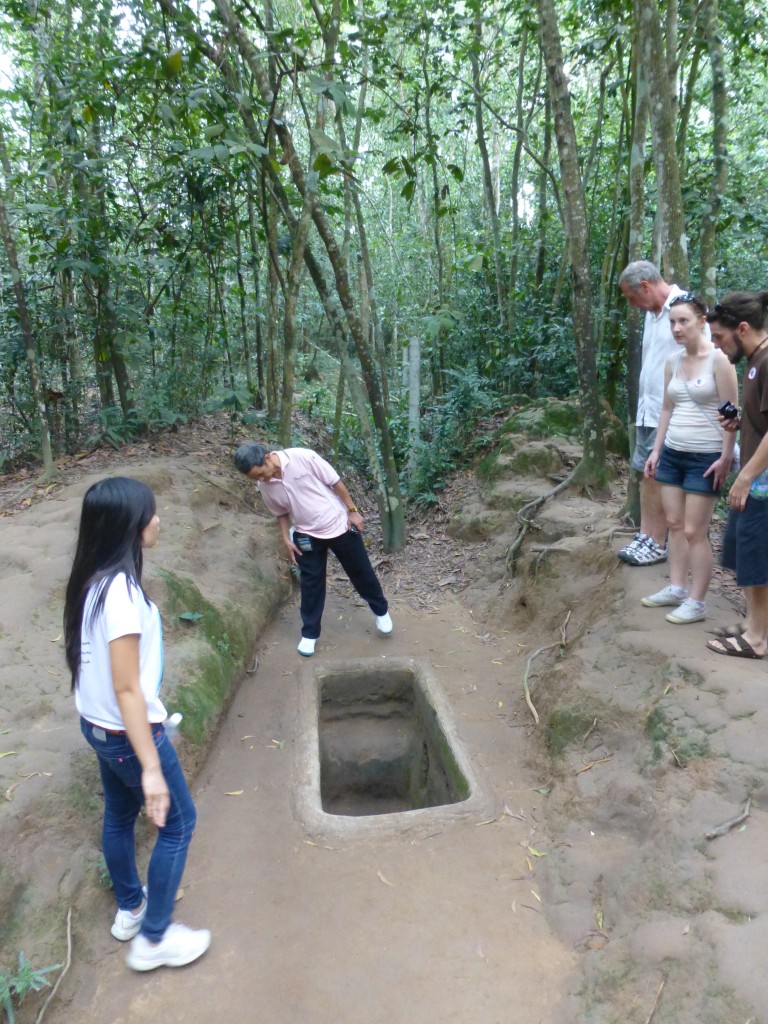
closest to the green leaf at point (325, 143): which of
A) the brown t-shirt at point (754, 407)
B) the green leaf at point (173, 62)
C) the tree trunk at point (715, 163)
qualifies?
the green leaf at point (173, 62)

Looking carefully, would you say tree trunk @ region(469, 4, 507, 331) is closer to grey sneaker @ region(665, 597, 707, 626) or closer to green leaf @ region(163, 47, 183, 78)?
green leaf @ region(163, 47, 183, 78)

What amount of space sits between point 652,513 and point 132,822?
347 cm

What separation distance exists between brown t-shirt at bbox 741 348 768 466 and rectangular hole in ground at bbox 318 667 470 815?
8.71 ft

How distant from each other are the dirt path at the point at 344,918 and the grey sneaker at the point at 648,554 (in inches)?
54.9

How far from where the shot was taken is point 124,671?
2.00m

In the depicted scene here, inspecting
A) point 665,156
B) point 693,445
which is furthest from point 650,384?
point 665,156

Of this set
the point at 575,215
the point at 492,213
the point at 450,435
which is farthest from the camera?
the point at 492,213

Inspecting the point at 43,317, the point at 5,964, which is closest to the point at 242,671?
the point at 5,964

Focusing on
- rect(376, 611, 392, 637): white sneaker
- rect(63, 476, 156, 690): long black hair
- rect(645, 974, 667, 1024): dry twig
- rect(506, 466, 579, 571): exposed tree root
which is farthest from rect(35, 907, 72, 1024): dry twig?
rect(506, 466, 579, 571): exposed tree root

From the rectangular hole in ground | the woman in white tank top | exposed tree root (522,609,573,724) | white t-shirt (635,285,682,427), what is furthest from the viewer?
the rectangular hole in ground

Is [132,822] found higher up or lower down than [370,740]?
higher up

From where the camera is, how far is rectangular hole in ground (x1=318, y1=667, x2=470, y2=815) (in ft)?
15.5

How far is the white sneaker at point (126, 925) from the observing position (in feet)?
8.36

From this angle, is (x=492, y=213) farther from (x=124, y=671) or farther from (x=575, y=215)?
(x=124, y=671)
